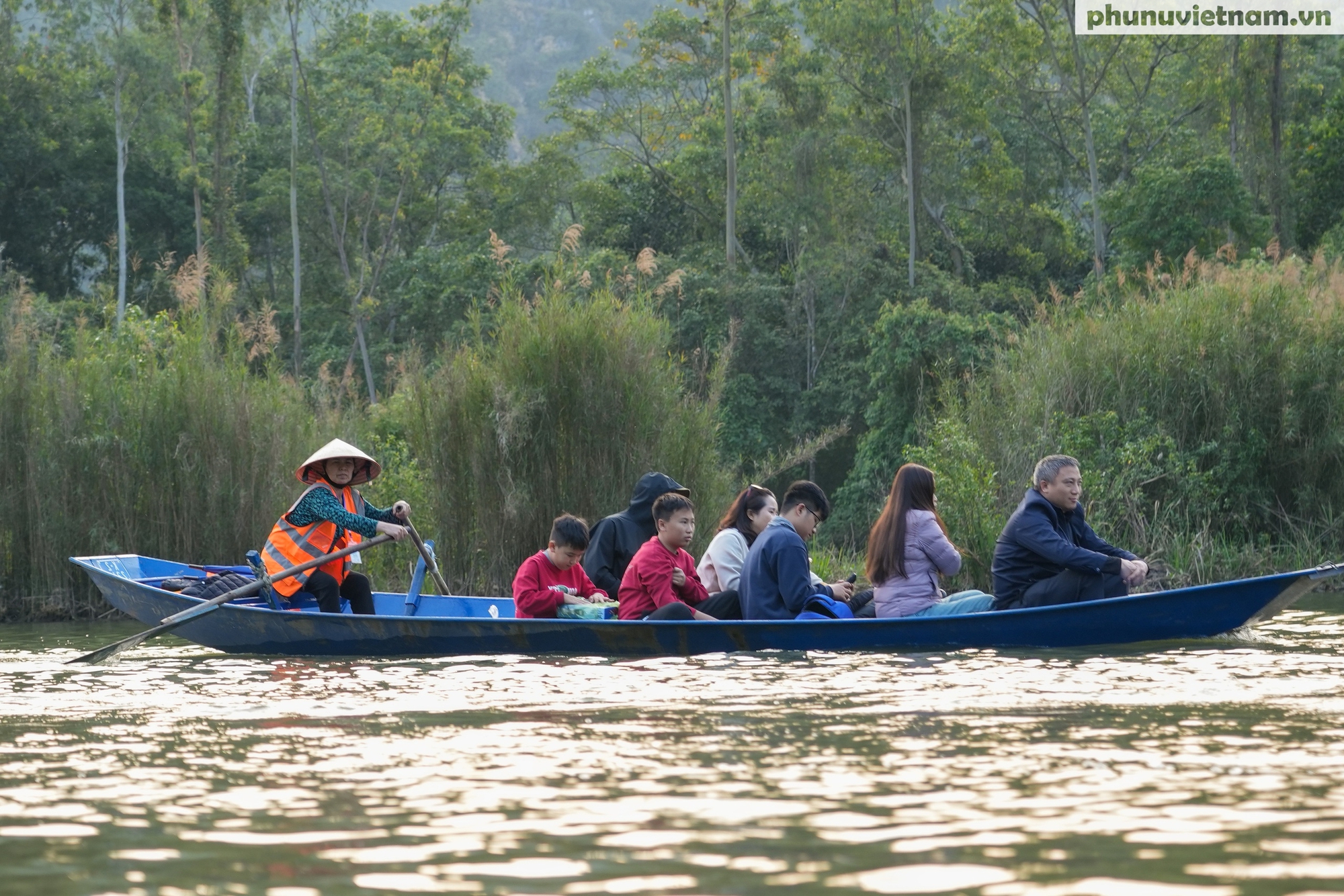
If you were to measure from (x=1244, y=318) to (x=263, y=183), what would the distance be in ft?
88.1

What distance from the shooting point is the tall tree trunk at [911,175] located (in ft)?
104

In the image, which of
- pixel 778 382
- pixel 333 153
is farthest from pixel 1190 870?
pixel 333 153

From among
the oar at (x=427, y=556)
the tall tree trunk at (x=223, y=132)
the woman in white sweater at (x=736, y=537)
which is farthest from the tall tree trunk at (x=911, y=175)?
the woman in white sweater at (x=736, y=537)

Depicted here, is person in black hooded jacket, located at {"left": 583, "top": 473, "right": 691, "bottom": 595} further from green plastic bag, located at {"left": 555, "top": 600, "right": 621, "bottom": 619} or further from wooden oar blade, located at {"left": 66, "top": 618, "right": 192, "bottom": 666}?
wooden oar blade, located at {"left": 66, "top": 618, "right": 192, "bottom": 666}

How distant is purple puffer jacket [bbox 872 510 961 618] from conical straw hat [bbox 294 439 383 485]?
322 centimetres

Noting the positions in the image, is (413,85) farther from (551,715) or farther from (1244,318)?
(551,715)

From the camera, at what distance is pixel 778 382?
1172 inches

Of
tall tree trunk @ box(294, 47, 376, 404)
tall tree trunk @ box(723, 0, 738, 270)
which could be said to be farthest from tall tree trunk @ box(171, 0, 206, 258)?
tall tree trunk @ box(723, 0, 738, 270)

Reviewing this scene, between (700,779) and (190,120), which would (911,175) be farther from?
(700,779)

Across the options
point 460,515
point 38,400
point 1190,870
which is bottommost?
point 1190,870

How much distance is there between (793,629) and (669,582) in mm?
843

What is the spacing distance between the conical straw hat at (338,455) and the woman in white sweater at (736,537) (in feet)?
7.14

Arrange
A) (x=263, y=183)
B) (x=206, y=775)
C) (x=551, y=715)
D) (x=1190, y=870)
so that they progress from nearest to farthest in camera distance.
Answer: (x=1190, y=870), (x=206, y=775), (x=551, y=715), (x=263, y=183)

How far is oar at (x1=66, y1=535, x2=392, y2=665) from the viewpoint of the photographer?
962cm
